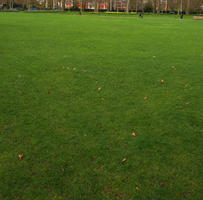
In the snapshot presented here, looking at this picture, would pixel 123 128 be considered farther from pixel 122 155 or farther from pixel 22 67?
pixel 22 67

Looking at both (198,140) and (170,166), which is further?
(198,140)

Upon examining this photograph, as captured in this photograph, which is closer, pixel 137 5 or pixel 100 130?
pixel 100 130

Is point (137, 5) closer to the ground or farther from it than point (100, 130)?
farther from it

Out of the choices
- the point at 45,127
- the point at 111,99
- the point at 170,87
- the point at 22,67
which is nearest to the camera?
the point at 45,127

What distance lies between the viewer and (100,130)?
4.71 metres

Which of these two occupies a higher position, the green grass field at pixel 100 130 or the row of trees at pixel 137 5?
the row of trees at pixel 137 5

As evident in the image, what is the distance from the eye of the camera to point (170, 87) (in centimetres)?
686

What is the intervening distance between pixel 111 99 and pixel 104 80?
4.41 feet

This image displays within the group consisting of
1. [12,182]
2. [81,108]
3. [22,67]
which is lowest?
[12,182]

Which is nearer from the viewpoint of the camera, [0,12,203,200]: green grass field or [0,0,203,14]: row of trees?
[0,12,203,200]: green grass field

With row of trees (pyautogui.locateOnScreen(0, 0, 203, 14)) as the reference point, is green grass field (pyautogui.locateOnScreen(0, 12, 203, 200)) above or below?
below

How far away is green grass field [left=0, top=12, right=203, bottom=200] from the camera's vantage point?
11.1 feet

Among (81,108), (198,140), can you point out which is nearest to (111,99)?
(81,108)

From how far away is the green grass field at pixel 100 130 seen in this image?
11.1 ft
